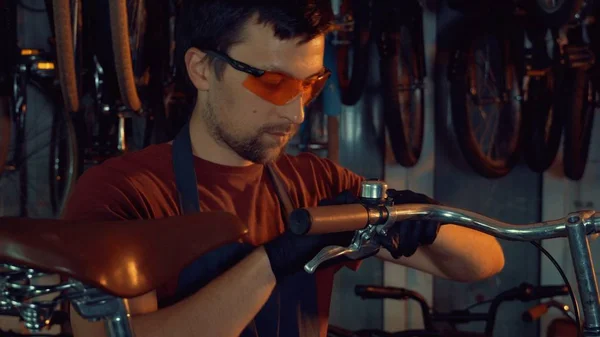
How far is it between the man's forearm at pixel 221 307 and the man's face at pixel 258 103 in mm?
397

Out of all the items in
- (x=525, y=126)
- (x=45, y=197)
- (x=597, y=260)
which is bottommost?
(x=597, y=260)

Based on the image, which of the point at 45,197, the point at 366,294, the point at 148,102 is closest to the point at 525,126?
the point at 366,294

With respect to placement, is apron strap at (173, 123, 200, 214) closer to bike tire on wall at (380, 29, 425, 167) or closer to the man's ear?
the man's ear

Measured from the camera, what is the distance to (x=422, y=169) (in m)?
4.24

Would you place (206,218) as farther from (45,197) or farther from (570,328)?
(570,328)

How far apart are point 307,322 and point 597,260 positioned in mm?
2704

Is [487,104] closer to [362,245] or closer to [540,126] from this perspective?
[540,126]

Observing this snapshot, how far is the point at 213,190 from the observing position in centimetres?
184

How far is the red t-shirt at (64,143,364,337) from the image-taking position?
63.8 inches

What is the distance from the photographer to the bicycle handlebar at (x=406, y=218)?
1081 mm

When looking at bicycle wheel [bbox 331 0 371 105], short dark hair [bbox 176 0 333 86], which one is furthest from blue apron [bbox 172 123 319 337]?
bicycle wheel [bbox 331 0 371 105]

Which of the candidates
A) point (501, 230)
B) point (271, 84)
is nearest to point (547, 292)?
point (271, 84)

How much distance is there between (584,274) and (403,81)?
9.45ft

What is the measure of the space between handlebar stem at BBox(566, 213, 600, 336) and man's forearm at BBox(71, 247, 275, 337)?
0.58 m
